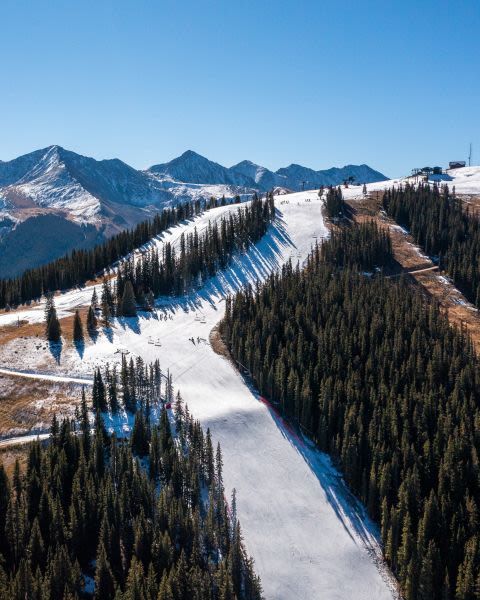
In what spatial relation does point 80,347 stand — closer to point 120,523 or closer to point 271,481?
point 271,481

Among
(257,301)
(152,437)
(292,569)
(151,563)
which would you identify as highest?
(257,301)

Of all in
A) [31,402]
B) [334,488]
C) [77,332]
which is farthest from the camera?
[77,332]

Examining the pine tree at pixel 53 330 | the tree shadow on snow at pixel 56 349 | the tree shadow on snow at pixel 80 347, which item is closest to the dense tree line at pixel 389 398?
the tree shadow on snow at pixel 80 347

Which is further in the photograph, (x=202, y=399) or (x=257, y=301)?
(x=257, y=301)

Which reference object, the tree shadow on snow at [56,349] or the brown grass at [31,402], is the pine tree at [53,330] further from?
the brown grass at [31,402]

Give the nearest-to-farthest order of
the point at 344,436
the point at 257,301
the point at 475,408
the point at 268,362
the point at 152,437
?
1. the point at 152,437
2. the point at 344,436
3. the point at 475,408
4. the point at 268,362
5. the point at 257,301

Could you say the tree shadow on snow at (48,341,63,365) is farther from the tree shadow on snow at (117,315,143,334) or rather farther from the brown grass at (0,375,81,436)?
the tree shadow on snow at (117,315,143,334)

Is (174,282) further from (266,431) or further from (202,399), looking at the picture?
(266,431)

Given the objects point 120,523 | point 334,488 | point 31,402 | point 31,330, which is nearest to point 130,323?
point 31,330

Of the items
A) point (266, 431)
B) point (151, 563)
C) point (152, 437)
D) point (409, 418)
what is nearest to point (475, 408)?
point (409, 418)
